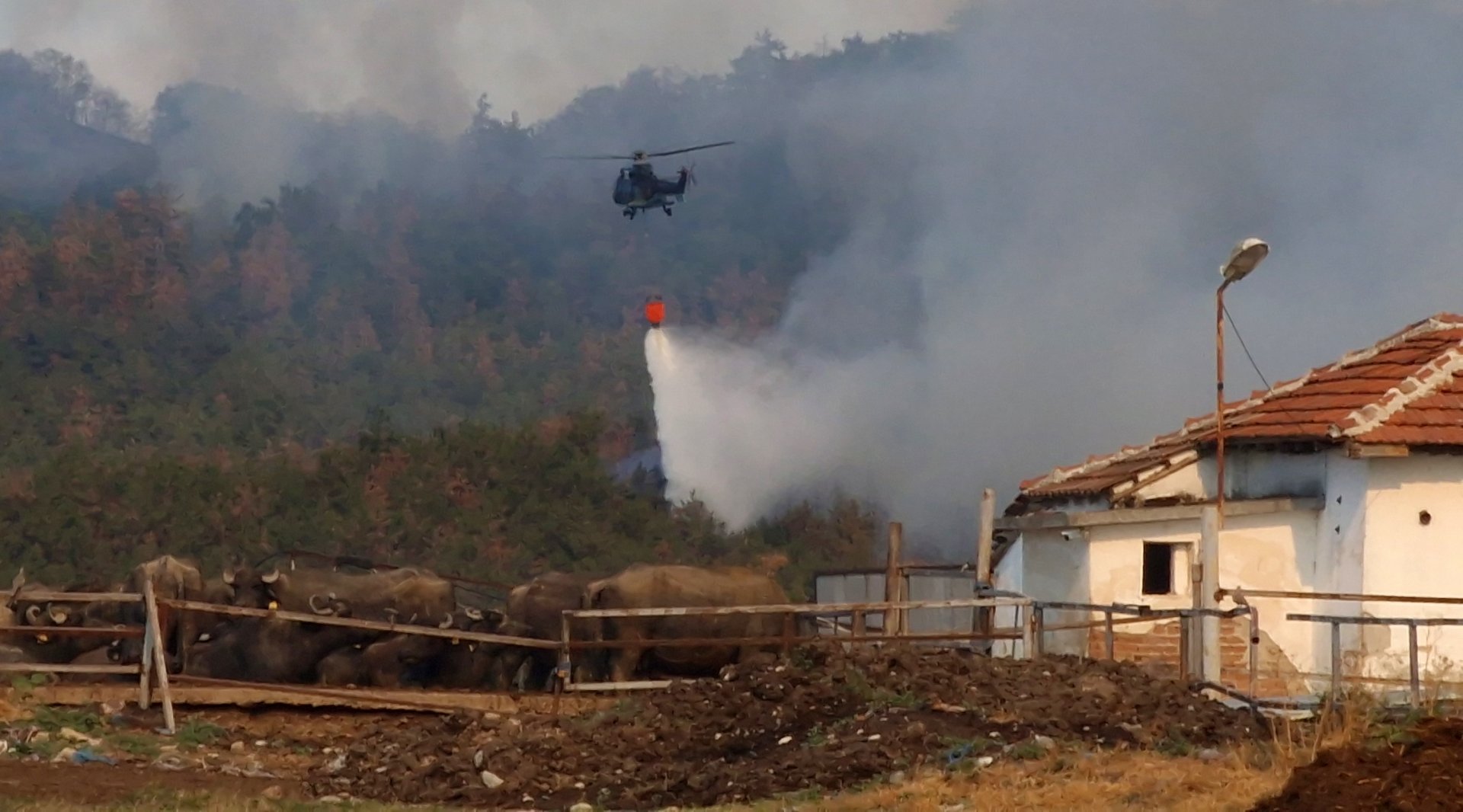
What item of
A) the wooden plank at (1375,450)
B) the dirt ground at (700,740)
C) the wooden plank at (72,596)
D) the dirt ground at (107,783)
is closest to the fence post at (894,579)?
the dirt ground at (700,740)

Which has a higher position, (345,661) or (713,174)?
(713,174)

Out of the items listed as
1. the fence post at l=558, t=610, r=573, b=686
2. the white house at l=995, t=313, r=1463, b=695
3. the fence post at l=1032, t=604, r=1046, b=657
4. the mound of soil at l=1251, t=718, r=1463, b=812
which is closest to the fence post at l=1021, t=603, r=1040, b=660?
the fence post at l=1032, t=604, r=1046, b=657

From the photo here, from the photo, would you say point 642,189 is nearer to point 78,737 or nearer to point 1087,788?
point 78,737

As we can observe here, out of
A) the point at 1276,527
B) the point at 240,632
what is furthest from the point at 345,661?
the point at 1276,527

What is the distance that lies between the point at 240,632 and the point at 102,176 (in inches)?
2693

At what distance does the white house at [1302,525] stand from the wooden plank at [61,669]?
1096cm

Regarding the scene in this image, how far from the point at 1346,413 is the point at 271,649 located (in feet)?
43.8

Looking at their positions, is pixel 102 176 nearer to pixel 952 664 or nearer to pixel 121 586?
pixel 121 586

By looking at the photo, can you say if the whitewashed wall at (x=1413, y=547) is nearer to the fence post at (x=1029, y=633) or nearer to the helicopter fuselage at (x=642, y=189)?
the fence post at (x=1029, y=633)

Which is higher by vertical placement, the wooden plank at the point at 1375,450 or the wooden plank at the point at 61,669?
the wooden plank at the point at 1375,450

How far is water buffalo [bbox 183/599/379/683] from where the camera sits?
26438mm

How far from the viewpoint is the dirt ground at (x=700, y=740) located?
1694cm

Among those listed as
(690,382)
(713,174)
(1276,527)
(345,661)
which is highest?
(713,174)

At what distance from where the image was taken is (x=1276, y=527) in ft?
83.9
